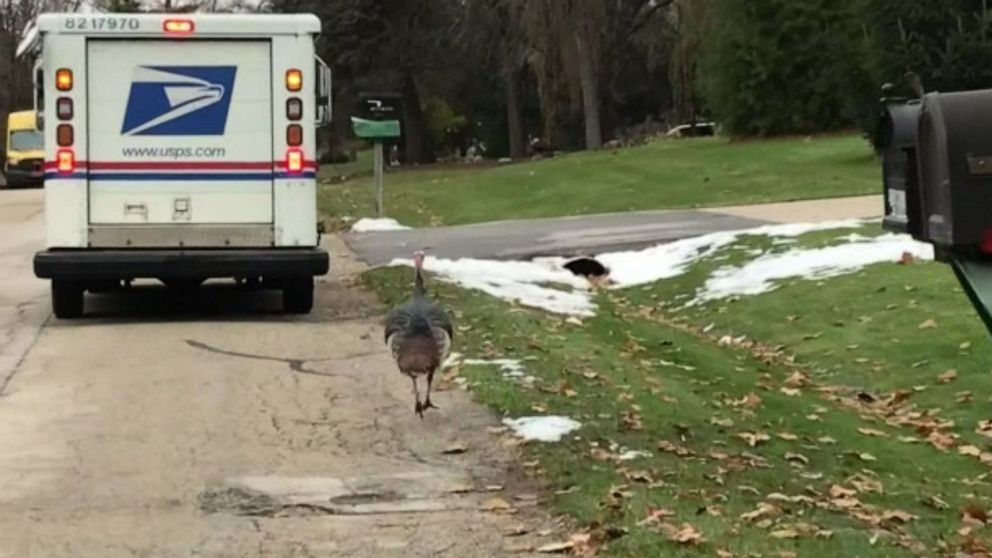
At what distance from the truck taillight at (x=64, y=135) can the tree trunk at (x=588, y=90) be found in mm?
29203

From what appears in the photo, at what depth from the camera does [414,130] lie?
2216 inches

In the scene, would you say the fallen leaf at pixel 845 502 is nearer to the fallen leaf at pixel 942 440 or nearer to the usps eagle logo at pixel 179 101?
the fallen leaf at pixel 942 440

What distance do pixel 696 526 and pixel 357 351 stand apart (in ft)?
18.5

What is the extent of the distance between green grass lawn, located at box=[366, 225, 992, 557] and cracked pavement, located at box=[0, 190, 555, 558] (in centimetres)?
50

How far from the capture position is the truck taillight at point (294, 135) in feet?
43.4

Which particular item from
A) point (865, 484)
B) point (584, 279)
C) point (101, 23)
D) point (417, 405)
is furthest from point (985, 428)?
point (584, 279)

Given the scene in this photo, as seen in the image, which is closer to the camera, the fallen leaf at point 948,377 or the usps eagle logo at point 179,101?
the fallen leaf at point 948,377

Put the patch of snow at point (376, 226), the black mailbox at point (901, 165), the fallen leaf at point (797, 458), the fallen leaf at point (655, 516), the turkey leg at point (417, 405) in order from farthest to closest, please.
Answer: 1. the patch of snow at point (376, 226)
2. the turkey leg at point (417, 405)
3. the fallen leaf at point (797, 458)
4. the fallen leaf at point (655, 516)
5. the black mailbox at point (901, 165)

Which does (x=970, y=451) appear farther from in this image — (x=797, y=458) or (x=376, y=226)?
(x=376, y=226)

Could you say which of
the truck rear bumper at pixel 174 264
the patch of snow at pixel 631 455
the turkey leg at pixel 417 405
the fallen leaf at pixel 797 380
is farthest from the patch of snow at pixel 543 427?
the truck rear bumper at pixel 174 264

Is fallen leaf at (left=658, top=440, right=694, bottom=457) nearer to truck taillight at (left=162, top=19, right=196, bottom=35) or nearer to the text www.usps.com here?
the text www.usps.com

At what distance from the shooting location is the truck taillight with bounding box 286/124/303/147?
43.4 ft

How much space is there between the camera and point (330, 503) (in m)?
7.25

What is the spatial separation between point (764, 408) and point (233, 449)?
372 centimetres
